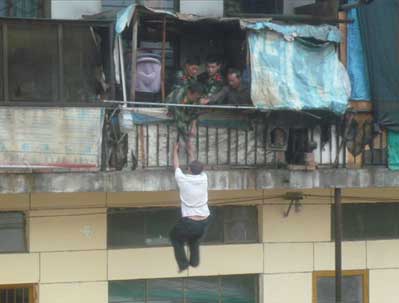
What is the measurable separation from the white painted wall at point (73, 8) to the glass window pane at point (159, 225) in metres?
3.20

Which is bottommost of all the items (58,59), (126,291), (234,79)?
(126,291)

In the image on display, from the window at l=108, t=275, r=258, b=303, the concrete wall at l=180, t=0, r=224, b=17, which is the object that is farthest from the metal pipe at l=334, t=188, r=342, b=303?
the concrete wall at l=180, t=0, r=224, b=17

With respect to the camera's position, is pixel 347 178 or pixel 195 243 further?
pixel 347 178

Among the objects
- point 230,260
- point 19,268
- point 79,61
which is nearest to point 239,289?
point 230,260

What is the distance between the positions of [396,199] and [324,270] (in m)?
1.78

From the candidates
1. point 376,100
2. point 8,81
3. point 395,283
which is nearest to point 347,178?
point 376,100

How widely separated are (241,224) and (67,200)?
2.86 metres

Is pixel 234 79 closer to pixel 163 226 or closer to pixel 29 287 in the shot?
pixel 163 226

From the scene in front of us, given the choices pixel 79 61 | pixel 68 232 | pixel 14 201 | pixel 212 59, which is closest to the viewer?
pixel 79 61

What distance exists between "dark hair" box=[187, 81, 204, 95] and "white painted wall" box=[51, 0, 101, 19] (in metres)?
2.11

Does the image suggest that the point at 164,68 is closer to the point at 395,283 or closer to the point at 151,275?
the point at 151,275

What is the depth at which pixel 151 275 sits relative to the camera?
14.4 m

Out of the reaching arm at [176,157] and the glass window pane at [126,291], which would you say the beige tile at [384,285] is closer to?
the glass window pane at [126,291]

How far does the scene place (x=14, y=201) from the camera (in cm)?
1377
